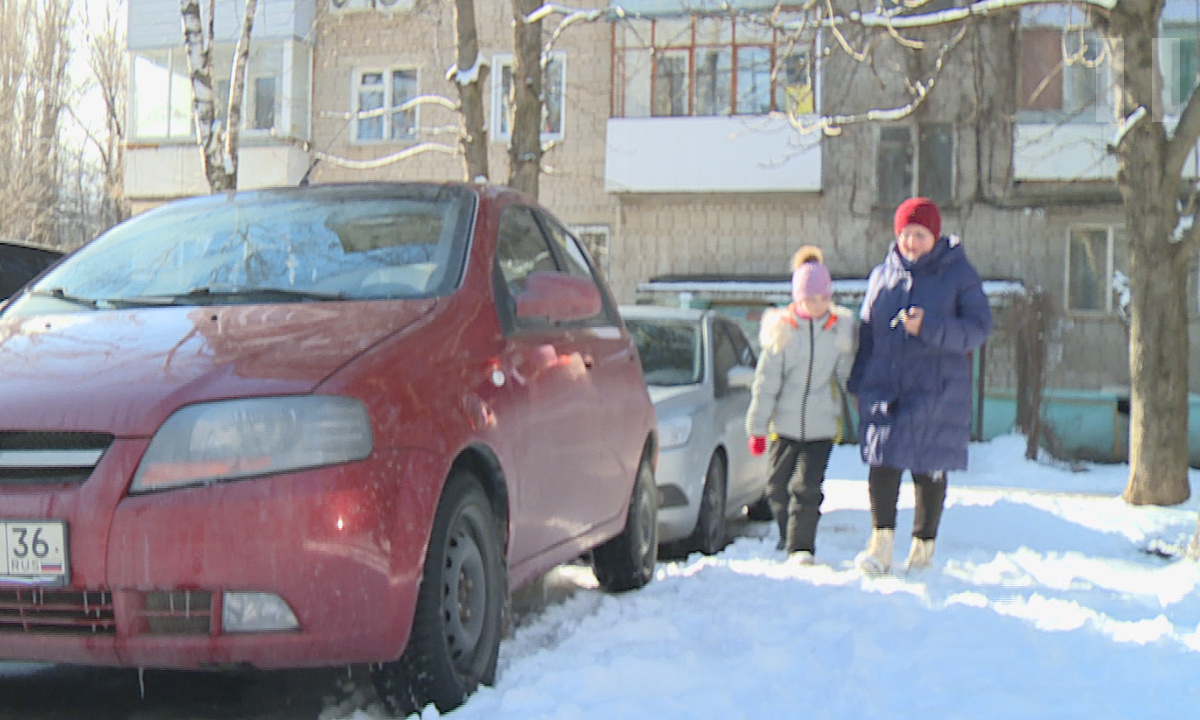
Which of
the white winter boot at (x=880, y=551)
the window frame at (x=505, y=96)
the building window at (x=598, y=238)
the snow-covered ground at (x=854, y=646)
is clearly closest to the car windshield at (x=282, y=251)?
the snow-covered ground at (x=854, y=646)

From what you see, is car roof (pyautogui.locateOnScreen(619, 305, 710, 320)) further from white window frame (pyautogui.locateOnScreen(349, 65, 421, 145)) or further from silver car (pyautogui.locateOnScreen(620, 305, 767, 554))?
white window frame (pyautogui.locateOnScreen(349, 65, 421, 145))

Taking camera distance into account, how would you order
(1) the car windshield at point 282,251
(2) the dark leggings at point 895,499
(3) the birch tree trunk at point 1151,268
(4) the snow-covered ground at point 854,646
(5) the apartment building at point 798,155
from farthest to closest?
(5) the apartment building at point 798,155 < (3) the birch tree trunk at point 1151,268 < (2) the dark leggings at point 895,499 < (1) the car windshield at point 282,251 < (4) the snow-covered ground at point 854,646

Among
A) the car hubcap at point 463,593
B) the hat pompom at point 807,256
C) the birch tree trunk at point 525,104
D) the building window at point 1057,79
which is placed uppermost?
the building window at point 1057,79

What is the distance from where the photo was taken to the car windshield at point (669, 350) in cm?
847

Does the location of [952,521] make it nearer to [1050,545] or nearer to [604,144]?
[1050,545]

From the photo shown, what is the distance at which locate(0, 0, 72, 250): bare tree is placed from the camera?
31359 mm

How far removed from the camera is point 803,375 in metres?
6.96

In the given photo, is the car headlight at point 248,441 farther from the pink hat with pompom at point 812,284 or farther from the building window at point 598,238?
the building window at point 598,238

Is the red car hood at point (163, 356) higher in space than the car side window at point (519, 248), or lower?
lower

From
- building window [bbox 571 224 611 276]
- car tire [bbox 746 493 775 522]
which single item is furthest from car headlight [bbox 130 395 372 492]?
building window [bbox 571 224 611 276]

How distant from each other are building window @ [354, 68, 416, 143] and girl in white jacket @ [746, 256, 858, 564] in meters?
18.3

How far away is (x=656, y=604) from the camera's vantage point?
17.7 feet

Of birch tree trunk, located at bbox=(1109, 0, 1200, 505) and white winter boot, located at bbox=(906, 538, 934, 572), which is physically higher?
birch tree trunk, located at bbox=(1109, 0, 1200, 505)

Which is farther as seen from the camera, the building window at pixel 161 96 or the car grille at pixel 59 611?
the building window at pixel 161 96
